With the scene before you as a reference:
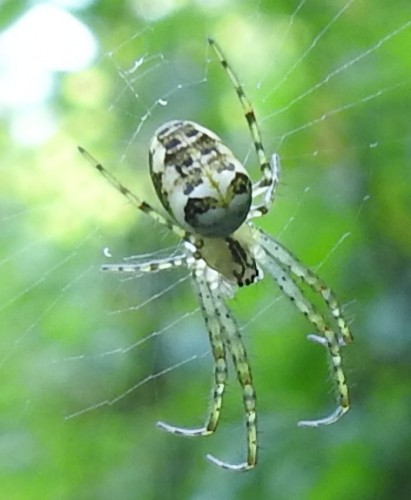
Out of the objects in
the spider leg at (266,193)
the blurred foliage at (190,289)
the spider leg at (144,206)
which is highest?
the spider leg at (144,206)

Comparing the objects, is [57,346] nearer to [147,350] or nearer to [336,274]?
[147,350]

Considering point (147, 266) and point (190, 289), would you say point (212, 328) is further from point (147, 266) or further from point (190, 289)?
point (190, 289)

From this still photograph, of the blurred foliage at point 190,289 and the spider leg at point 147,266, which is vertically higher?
the spider leg at point 147,266

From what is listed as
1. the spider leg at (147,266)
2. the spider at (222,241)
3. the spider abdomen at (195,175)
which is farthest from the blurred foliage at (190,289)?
the spider abdomen at (195,175)

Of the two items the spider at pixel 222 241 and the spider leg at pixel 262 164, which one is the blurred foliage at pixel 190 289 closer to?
the spider at pixel 222 241

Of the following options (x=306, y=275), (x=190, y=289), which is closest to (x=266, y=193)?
(x=306, y=275)

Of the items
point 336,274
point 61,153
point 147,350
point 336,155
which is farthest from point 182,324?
point 61,153

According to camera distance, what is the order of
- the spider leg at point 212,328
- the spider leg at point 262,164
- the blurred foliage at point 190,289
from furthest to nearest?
the blurred foliage at point 190,289
the spider leg at point 212,328
the spider leg at point 262,164
